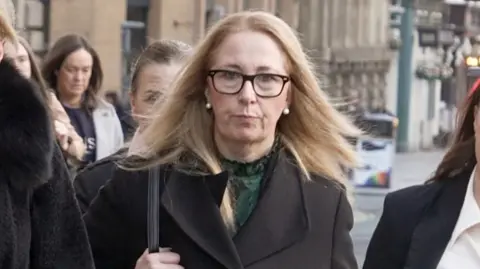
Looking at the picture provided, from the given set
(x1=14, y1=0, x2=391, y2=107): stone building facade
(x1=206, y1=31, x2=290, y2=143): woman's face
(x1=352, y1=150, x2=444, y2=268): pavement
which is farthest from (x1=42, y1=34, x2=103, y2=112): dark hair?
(x1=206, y1=31, x2=290, y2=143): woman's face

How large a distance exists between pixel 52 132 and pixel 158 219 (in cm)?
36

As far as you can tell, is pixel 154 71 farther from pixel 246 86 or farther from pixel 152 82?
pixel 246 86

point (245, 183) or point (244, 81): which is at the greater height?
point (244, 81)

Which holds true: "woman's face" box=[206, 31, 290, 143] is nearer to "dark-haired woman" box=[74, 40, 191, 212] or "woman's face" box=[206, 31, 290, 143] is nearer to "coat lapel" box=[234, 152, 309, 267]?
"coat lapel" box=[234, 152, 309, 267]

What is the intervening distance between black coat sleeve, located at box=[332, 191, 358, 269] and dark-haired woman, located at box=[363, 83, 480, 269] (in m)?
0.14

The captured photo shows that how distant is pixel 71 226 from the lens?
3.12 m

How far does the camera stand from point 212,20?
19.1ft

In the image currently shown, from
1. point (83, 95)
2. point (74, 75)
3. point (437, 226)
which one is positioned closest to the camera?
point (437, 226)

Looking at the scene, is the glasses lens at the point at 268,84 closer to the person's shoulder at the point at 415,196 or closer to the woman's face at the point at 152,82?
the person's shoulder at the point at 415,196

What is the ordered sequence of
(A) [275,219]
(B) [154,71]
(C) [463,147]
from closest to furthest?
(A) [275,219] < (C) [463,147] < (B) [154,71]

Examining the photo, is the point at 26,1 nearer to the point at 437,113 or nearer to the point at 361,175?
the point at 361,175

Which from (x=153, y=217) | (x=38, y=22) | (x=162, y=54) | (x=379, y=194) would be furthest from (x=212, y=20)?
(x=38, y=22)

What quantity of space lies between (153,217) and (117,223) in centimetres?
16

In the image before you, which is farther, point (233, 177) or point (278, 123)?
point (278, 123)
